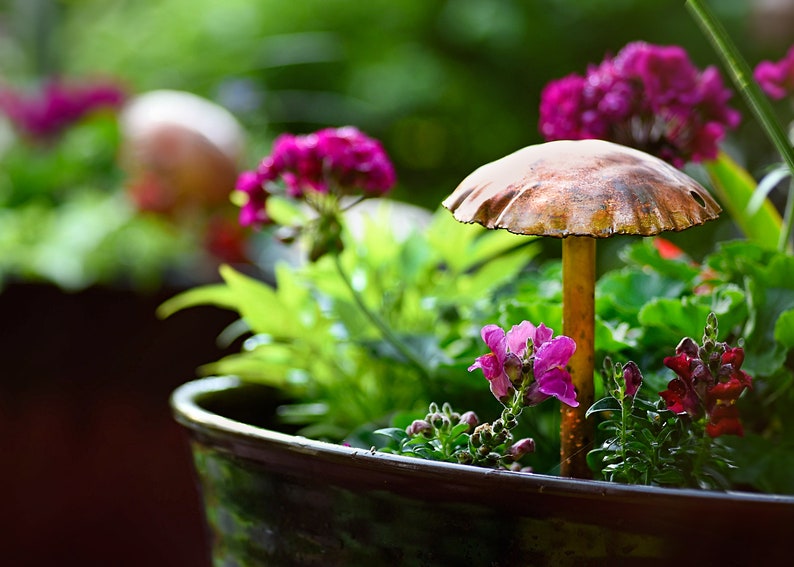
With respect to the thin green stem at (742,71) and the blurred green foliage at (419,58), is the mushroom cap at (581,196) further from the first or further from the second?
the blurred green foliage at (419,58)

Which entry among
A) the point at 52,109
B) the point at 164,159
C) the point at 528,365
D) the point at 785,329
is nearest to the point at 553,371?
the point at 528,365

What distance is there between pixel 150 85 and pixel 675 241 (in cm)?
191

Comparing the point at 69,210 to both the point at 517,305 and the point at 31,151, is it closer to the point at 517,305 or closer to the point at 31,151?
the point at 31,151

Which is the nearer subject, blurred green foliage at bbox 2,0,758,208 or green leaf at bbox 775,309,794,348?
green leaf at bbox 775,309,794,348

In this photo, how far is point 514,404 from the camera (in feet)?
1.12

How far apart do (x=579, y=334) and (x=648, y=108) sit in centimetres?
18

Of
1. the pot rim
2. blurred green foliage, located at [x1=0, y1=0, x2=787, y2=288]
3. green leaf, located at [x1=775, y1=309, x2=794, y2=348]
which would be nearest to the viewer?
the pot rim

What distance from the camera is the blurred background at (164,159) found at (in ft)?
3.81

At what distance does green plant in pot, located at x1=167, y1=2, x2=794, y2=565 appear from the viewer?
0.31 m

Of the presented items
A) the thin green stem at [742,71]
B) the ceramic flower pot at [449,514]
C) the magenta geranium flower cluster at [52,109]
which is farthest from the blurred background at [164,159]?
the ceramic flower pot at [449,514]

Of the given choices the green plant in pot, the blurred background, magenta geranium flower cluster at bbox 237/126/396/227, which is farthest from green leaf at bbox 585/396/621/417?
the blurred background

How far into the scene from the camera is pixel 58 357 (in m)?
1.16

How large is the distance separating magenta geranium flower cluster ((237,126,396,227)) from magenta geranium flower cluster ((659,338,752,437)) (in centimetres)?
23

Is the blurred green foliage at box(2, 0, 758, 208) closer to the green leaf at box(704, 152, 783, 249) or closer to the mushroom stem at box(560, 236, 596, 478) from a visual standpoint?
the green leaf at box(704, 152, 783, 249)
